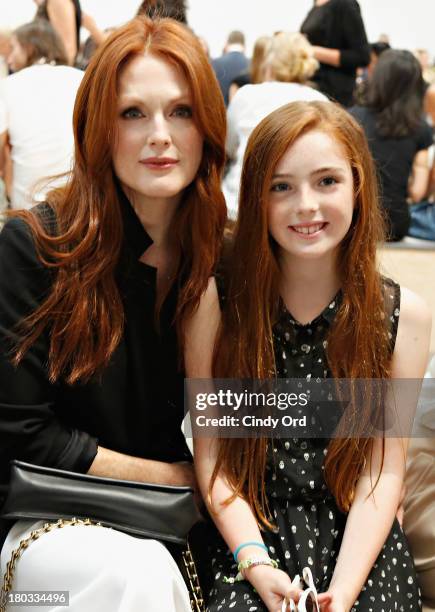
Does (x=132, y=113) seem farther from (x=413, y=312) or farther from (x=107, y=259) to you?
(x=413, y=312)

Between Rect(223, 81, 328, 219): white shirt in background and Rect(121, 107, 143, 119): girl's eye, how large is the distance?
1.96 meters

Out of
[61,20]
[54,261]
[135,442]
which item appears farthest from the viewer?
[61,20]

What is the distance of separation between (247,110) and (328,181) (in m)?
2.05

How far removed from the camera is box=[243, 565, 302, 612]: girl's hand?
169cm

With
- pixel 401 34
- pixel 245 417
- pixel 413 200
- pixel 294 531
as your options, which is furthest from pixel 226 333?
pixel 401 34

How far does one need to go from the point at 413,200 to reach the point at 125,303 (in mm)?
3868

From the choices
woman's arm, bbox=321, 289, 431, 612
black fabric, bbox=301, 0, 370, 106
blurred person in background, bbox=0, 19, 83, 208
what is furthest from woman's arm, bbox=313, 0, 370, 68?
woman's arm, bbox=321, 289, 431, 612

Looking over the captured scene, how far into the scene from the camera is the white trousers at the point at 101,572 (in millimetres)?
1570

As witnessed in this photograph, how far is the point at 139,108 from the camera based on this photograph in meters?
1.81

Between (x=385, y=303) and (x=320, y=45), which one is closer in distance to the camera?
(x=385, y=303)

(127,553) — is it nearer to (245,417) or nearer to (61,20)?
(245,417)

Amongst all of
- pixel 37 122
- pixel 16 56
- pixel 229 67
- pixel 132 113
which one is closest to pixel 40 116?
pixel 37 122

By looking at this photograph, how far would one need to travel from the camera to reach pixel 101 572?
1.59 metres

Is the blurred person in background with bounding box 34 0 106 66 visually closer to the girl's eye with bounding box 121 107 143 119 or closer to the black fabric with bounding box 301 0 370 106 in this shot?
the black fabric with bounding box 301 0 370 106
